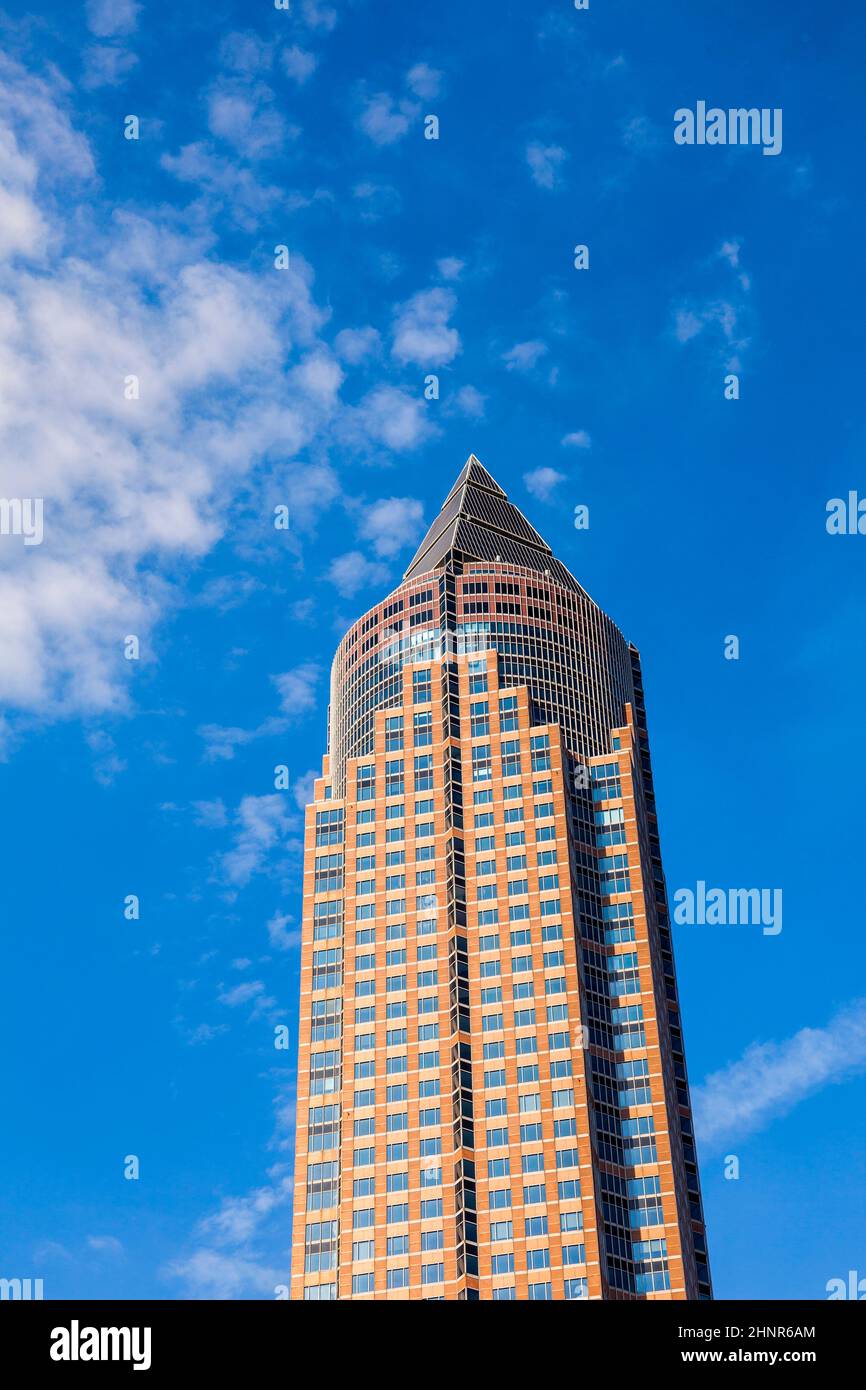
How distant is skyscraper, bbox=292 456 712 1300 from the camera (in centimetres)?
13925

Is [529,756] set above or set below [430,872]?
above

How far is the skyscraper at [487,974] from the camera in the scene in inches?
5482

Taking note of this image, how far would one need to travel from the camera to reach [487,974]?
15362cm

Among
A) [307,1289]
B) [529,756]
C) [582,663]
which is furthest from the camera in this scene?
[582,663]

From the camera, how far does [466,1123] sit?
14425 cm

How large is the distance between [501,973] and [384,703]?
37243 mm
